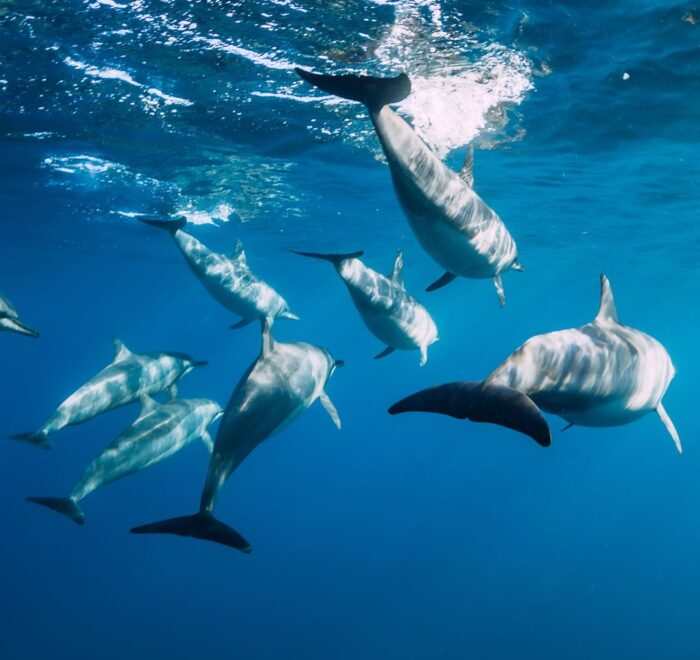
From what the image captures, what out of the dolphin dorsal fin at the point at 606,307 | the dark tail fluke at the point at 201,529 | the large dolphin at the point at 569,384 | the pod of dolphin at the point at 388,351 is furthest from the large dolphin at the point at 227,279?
the large dolphin at the point at 569,384

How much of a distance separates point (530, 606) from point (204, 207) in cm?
2523

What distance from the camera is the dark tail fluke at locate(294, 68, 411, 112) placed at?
4.26m

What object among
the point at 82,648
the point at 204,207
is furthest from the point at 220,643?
the point at 204,207

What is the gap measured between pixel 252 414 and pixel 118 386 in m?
3.86

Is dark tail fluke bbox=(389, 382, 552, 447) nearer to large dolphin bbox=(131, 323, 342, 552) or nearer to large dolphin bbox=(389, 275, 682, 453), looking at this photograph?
large dolphin bbox=(389, 275, 682, 453)

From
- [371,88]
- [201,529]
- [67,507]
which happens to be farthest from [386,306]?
[67,507]

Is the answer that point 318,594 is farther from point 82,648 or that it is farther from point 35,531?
point 35,531

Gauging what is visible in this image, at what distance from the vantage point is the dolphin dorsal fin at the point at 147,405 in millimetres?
8406

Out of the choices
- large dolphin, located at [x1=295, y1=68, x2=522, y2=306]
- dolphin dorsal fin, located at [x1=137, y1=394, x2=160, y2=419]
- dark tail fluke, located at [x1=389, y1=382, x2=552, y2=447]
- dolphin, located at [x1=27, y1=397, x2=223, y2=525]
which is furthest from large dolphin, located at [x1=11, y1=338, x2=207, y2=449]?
dark tail fluke, located at [x1=389, y1=382, x2=552, y2=447]

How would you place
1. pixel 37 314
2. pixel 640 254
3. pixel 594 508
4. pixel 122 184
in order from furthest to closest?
pixel 37 314 < pixel 594 508 < pixel 640 254 < pixel 122 184

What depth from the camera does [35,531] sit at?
1275 inches

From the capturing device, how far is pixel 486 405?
3.21 m

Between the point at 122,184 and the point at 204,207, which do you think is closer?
the point at 122,184

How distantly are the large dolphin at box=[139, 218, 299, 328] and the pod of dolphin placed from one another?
0.04m
